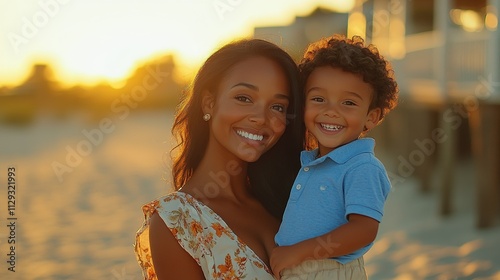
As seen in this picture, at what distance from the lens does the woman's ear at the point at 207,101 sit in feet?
11.0

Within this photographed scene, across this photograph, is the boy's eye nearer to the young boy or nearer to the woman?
the woman

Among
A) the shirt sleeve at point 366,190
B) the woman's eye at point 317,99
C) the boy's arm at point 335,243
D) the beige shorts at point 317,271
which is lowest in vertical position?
the beige shorts at point 317,271

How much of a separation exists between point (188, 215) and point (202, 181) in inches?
11.7

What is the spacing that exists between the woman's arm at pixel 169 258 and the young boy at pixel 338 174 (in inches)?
12.0

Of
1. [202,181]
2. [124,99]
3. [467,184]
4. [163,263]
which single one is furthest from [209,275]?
[124,99]

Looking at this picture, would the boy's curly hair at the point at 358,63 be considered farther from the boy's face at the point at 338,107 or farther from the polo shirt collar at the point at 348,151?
the polo shirt collar at the point at 348,151

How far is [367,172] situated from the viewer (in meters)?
2.95

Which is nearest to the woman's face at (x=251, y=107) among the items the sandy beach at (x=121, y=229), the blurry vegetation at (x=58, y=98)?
the sandy beach at (x=121, y=229)

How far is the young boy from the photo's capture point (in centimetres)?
290

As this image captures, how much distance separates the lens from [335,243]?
2889mm

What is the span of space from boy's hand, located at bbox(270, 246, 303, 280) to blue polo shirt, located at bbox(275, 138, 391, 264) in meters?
0.06

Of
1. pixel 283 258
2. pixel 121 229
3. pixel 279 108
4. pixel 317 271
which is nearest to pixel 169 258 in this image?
pixel 283 258

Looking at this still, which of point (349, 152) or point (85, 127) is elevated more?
point (85, 127)

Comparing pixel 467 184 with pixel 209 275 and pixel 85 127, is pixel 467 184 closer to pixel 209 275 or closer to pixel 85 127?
pixel 209 275
